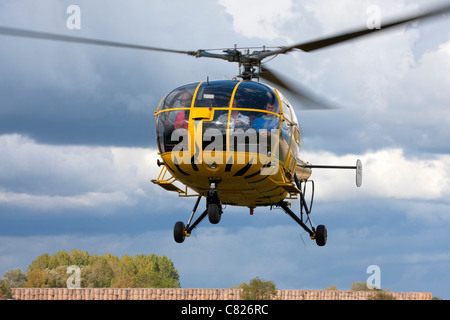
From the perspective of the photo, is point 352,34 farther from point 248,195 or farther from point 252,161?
point 248,195

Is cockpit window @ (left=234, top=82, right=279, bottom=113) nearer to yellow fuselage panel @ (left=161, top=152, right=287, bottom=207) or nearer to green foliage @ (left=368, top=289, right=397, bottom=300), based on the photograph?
yellow fuselage panel @ (left=161, top=152, right=287, bottom=207)

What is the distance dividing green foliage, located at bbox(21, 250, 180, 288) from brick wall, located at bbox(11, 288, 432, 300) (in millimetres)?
15915

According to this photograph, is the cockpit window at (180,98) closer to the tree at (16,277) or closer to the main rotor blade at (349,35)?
the main rotor blade at (349,35)

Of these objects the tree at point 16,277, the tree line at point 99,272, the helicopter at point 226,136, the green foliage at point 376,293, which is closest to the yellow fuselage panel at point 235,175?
the helicopter at point 226,136

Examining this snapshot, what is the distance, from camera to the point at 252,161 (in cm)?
2195

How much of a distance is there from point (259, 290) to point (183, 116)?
50.2 metres

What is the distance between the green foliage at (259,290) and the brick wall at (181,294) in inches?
46.7

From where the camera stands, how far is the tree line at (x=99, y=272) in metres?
102

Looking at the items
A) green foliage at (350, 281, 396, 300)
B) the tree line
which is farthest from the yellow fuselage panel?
the tree line

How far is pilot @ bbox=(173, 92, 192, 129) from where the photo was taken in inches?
869

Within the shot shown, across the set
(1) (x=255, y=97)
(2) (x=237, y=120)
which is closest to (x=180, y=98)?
(2) (x=237, y=120)
